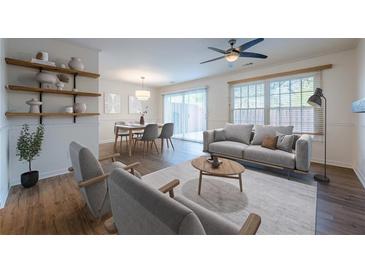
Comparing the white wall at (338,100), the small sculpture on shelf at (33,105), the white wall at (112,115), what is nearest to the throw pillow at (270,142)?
the white wall at (338,100)

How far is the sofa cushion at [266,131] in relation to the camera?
310 cm

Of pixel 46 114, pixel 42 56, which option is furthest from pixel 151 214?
pixel 42 56

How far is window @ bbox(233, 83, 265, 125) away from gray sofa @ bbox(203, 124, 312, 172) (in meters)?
0.96

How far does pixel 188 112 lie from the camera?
21.1 feet

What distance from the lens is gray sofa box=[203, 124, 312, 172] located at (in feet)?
8.16

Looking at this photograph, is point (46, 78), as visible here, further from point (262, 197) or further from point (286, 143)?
point (286, 143)

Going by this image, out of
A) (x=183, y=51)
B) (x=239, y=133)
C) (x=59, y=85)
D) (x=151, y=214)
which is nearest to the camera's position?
(x=151, y=214)

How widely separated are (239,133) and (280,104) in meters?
1.43

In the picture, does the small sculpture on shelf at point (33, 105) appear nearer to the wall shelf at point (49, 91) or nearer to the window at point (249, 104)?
the wall shelf at point (49, 91)

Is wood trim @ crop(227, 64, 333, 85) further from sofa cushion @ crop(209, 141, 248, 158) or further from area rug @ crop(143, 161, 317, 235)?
area rug @ crop(143, 161, 317, 235)

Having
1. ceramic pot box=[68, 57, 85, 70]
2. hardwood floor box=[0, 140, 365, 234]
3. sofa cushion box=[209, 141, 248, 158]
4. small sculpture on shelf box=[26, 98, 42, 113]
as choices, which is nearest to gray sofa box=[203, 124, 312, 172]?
sofa cushion box=[209, 141, 248, 158]

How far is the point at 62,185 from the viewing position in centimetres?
237
